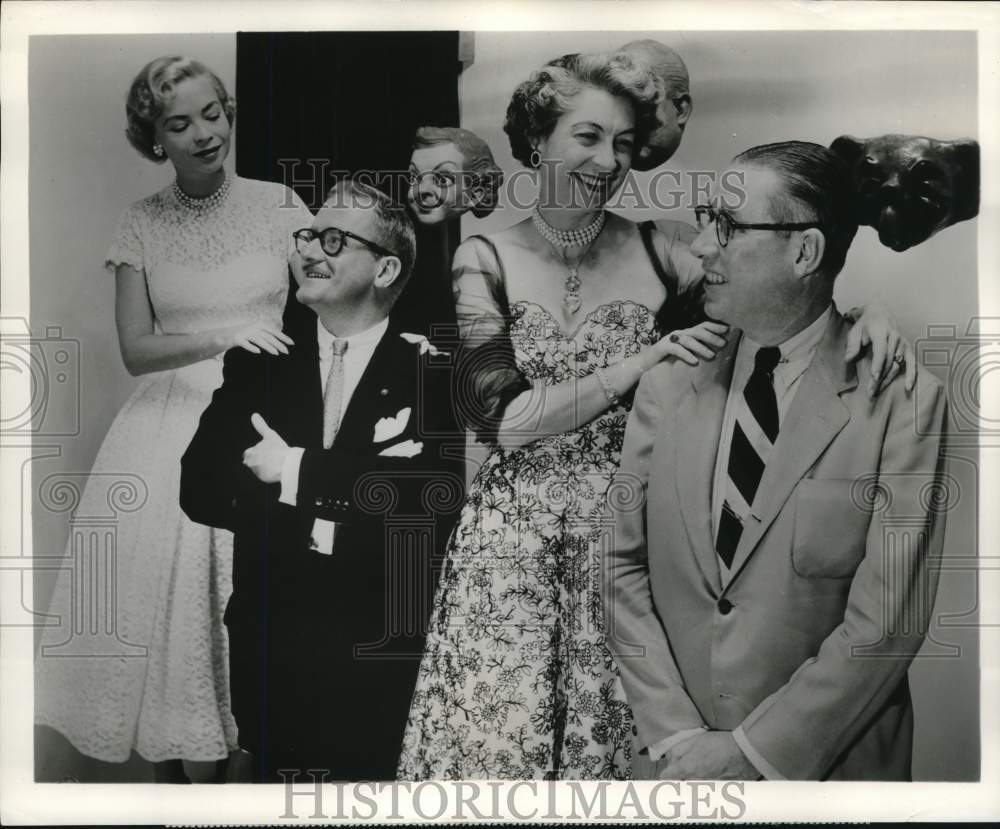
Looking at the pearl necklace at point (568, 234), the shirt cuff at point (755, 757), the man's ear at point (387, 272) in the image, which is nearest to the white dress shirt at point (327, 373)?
the man's ear at point (387, 272)

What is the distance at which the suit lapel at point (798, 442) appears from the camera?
8.39ft

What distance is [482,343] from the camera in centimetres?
264

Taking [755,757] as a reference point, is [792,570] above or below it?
above

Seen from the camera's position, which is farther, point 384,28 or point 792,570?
point 384,28

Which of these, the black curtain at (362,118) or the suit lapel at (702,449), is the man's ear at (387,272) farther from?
the suit lapel at (702,449)

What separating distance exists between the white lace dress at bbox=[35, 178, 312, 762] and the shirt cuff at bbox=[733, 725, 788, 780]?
1412 millimetres

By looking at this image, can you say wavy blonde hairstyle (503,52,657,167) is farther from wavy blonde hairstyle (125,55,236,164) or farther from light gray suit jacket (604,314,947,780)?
wavy blonde hairstyle (125,55,236,164)

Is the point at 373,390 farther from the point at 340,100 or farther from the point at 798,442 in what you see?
the point at 798,442

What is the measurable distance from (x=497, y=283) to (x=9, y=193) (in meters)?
1.43

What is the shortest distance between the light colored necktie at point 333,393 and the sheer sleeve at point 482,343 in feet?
1.08

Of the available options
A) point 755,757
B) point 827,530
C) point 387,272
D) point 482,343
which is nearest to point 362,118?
point 387,272

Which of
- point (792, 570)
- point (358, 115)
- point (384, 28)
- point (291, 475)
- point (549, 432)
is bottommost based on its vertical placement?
point (792, 570)

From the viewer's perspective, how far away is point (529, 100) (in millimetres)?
2646

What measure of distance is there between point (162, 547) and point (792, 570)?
69.0 inches
